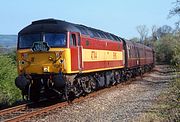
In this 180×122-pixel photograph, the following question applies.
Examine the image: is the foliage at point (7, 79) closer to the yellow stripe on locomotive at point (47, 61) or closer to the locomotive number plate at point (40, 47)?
the yellow stripe on locomotive at point (47, 61)

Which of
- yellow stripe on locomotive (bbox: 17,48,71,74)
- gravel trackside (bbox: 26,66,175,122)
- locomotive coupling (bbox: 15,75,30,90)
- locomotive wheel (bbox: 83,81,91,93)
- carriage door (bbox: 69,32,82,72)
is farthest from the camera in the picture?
locomotive wheel (bbox: 83,81,91,93)

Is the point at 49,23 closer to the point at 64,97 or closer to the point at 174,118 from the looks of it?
the point at 64,97

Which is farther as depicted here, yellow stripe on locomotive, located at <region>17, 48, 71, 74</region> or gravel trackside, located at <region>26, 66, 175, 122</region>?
yellow stripe on locomotive, located at <region>17, 48, 71, 74</region>

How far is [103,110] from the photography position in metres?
15.2

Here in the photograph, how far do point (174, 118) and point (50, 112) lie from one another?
4.72 m

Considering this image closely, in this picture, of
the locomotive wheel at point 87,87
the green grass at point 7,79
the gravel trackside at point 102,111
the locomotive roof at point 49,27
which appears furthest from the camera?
the green grass at point 7,79

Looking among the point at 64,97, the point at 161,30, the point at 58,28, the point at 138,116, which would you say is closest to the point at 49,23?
the point at 58,28

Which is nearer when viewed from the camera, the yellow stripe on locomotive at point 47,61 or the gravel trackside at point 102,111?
the gravel trackside at point 102,111

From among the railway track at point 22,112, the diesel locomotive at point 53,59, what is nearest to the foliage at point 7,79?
the diesel locomotive at point 53,59

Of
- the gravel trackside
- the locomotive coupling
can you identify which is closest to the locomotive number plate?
the locomotive coupling

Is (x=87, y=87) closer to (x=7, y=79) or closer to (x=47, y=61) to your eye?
(x=47, y=61)

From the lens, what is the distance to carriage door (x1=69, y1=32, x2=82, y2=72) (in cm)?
1667

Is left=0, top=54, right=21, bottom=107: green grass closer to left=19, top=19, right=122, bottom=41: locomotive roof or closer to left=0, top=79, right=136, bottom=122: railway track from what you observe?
left=19, top=19, right=122, bottom=41: locomotive roof

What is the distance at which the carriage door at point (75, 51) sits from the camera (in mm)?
16672
